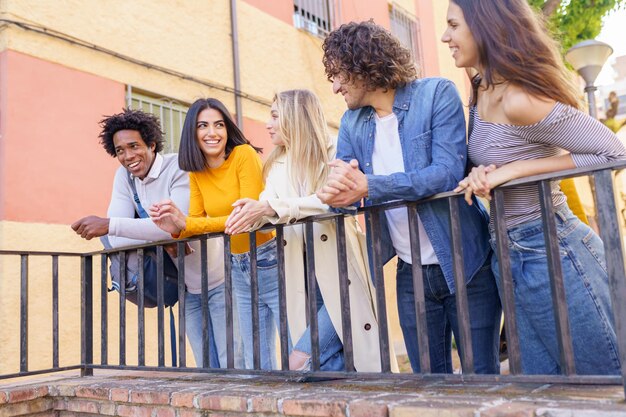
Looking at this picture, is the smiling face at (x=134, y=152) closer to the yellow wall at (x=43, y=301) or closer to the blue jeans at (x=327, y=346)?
the blue jeans at (x=327, y=346)

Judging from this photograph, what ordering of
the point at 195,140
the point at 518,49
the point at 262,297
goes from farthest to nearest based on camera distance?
1. the point at 195,140
2. the point at 262,297
3. the point at 518,49

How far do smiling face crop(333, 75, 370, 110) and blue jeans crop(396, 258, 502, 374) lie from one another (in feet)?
2.26

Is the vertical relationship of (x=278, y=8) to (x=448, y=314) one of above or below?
above

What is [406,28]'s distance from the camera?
12477 mm

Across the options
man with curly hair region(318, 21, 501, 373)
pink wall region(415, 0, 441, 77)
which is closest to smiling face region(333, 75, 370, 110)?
man with curly hair region(318, 21, 501, 373)

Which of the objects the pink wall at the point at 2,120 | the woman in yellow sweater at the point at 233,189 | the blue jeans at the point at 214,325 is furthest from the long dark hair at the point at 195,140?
the pink wall at the point at 2,120

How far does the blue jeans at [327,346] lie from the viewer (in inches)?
110

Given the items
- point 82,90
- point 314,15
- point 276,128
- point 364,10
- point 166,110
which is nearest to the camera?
point 276,128

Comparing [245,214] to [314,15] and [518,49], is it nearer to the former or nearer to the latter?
[518,49]

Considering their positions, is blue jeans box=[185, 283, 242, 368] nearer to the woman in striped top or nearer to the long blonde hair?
the long blonde hair

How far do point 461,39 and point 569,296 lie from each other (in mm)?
965

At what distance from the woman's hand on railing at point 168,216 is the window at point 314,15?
288 inches

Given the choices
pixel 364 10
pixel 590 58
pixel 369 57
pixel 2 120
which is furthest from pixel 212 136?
pixel 364 10

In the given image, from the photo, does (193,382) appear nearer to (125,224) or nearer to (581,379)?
(125,224)
